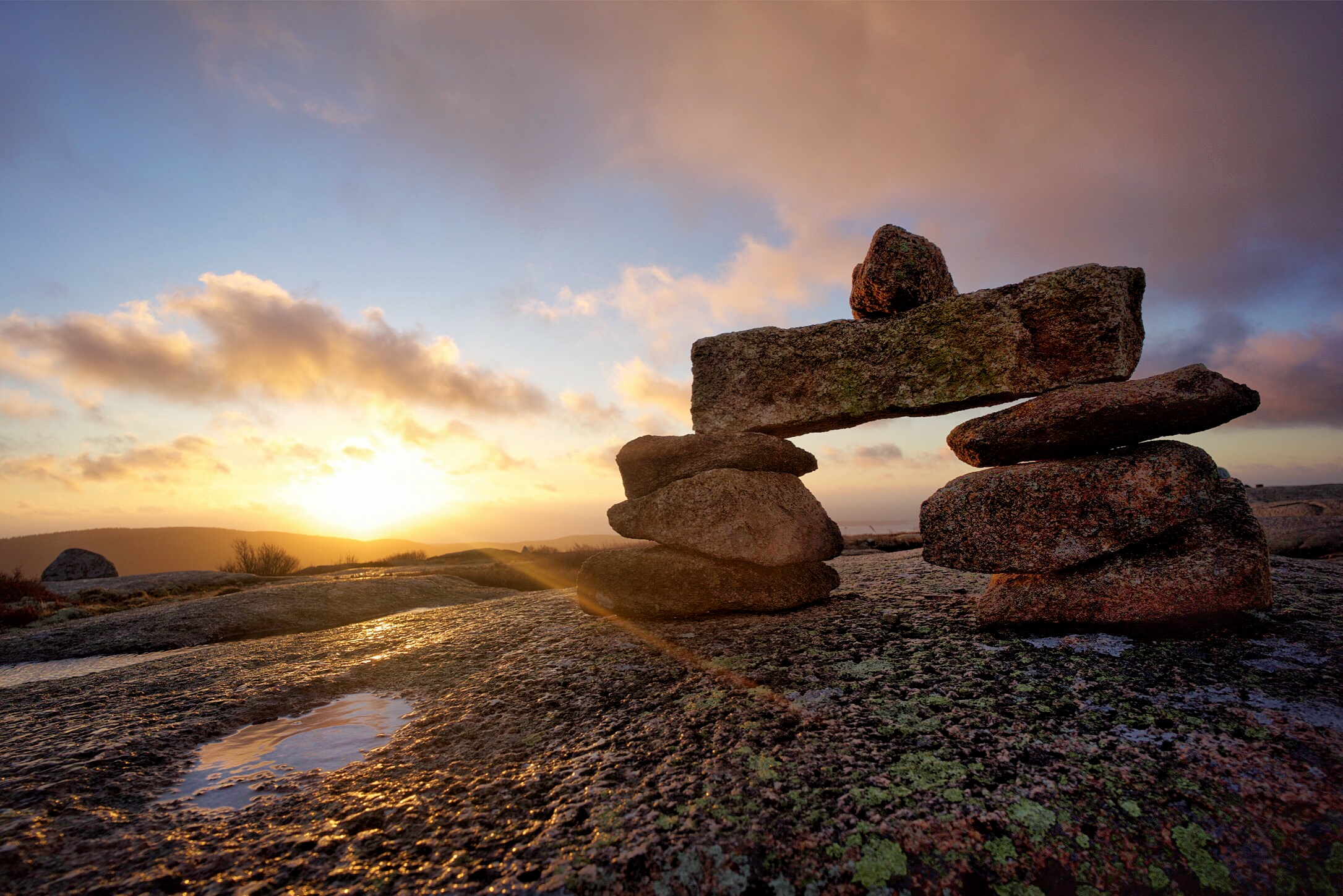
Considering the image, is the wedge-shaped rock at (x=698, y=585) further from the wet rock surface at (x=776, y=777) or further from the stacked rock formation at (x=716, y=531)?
the wet rock surface at (x=776, y=777)

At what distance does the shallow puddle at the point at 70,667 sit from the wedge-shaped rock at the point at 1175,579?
1175 cm

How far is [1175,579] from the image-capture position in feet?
17.0

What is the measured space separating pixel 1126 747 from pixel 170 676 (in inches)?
369

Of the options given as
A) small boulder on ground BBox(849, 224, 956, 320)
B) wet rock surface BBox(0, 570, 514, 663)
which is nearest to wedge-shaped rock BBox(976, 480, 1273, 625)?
small boulder on ground BBox(849, 224, 956, 320)

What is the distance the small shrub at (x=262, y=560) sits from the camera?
30.7 meters

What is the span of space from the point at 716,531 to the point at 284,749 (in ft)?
15.7

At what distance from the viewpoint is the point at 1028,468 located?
594 centimetres

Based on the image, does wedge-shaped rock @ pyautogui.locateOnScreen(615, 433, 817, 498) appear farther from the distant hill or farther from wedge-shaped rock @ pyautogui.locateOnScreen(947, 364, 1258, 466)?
the distant hill

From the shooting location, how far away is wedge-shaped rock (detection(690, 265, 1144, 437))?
246 inches

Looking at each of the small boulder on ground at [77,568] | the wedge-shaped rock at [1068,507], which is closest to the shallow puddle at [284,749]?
the wedge-shaped rock at [1068,507]

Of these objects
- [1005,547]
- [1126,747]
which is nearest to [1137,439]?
[1005,547]

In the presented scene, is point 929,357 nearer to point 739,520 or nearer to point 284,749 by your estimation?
point 739,520

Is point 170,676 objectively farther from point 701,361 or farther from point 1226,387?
point 1226,387

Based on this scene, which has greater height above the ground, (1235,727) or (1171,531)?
(1171,531)
